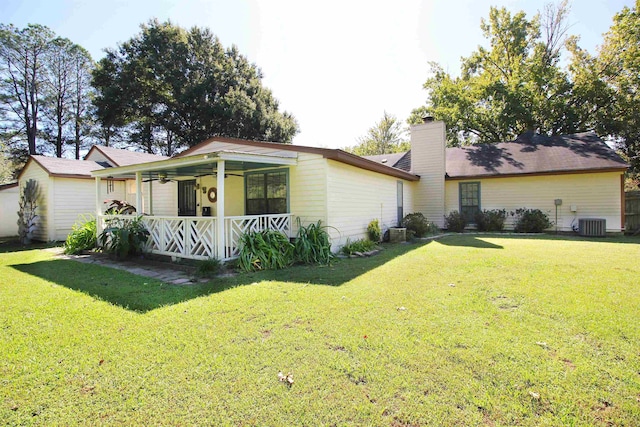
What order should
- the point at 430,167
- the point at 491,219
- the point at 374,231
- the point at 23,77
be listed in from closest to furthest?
the point at 374,231 < the point at 491,219 < the point at 430,167 < the point at 23,77

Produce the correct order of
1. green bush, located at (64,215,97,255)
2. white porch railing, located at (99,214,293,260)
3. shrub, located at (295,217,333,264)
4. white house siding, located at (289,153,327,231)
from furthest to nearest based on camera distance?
green bush, located at (64,215,97,255)
white house siding, located at (289,153,327,231)
shrub, located at (295,217,333,264)
white porch railing, located at (99,214,293,260)

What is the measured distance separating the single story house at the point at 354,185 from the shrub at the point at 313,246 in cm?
43

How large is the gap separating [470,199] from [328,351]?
523 inches

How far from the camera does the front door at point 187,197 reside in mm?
11547

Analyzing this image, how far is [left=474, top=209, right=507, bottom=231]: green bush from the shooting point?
1323 cm

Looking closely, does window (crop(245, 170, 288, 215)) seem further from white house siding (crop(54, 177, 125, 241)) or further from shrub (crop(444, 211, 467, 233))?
shrub (crop(444, 211, 467, 233))

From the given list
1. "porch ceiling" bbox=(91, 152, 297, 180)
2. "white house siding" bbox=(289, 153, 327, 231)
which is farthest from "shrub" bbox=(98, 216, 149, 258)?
"white house siding" bbox=(289, 153, 327, 231)

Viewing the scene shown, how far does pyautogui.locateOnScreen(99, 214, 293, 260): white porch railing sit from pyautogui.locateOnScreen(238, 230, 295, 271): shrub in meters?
0.29

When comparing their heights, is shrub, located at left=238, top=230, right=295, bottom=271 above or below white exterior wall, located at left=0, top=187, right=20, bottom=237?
below

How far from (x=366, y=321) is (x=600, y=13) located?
24.7 meters

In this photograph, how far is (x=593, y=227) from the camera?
37.3 feet

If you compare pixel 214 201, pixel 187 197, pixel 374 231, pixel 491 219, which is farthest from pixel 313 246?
pixel 491 219

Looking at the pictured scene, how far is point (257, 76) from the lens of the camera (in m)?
25.7

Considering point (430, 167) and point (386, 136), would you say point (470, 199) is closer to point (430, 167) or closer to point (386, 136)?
point (430, 167)
